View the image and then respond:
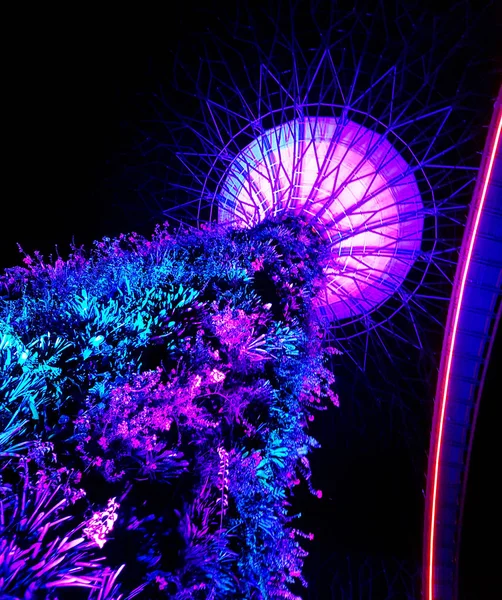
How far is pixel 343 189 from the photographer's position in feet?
25.2

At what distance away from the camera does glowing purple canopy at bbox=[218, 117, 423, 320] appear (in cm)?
752

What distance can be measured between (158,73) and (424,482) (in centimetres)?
915

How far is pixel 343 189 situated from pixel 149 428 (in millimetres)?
6228

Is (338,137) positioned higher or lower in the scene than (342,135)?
lower

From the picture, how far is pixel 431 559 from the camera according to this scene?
7.68 m

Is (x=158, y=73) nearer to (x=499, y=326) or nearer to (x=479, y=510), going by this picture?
(x=499, y=326)

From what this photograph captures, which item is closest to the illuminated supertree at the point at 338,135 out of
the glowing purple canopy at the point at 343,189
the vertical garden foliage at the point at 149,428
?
the glowing purple canopy at the point at 343,189

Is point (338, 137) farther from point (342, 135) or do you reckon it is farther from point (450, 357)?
point (450, 357)

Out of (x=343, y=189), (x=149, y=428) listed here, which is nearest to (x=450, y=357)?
(x=343, y=189)

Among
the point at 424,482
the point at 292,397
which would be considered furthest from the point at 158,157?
the point at 424,482

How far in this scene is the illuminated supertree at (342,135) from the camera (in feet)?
23.8

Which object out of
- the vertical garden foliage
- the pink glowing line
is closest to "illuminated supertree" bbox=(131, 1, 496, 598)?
the pink glowing line

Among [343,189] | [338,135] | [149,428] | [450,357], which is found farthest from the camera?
[450,357]

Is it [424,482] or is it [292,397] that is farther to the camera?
[424,482]
